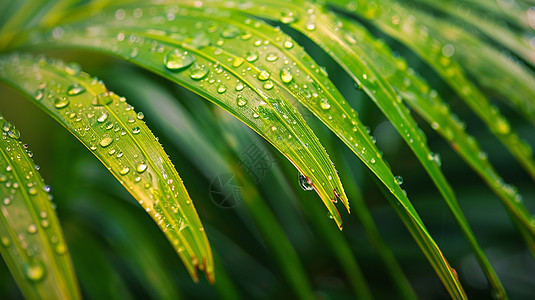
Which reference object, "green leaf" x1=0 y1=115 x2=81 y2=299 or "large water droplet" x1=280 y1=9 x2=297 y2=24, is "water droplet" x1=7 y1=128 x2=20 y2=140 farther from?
"large water droplet" x1=280 y1=9 x2=297 y2=24

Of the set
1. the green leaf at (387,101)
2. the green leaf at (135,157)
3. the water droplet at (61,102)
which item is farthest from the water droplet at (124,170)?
the green leaf at (387,101)

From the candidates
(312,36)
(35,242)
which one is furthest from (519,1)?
(35,242)

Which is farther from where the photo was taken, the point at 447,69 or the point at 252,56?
the point at 447,69

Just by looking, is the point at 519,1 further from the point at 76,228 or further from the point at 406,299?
the point at 76,228

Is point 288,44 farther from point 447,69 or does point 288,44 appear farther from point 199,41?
point 447,69

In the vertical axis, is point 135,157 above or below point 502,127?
above

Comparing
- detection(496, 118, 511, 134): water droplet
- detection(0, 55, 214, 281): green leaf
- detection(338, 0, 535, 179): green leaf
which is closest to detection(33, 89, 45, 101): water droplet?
detection(0, 55, 214, 281): green leaf

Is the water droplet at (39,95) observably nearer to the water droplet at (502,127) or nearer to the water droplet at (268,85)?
the water droplet at (268,85)

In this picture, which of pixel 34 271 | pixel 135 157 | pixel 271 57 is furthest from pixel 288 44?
pixel 34 271
